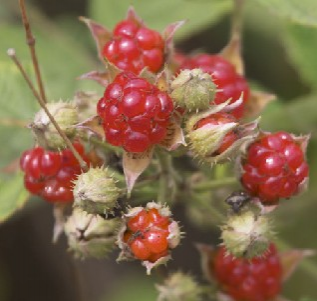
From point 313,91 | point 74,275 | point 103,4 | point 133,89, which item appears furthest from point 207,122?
point 103,4

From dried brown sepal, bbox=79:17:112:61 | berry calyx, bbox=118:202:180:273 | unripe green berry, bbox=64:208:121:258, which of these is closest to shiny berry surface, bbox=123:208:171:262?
berry calyx, bbox=118:202:180:273

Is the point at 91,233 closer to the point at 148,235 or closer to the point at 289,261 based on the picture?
the point at 148,235

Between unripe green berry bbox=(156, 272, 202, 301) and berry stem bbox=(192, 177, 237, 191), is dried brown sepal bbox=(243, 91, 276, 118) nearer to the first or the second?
berry stem bbox=(192, 177, 237, 191)

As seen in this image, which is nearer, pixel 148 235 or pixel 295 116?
pixel 148 235

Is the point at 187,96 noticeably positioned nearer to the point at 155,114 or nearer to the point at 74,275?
the point at 155,114

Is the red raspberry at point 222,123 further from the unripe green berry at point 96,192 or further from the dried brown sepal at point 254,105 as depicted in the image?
the dried brown sepal at point 254,105

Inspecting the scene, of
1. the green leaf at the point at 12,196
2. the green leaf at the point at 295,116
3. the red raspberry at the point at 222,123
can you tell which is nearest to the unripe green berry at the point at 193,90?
the red raspberry at the point at 222,123

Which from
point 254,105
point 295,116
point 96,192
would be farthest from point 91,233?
point 295,116
